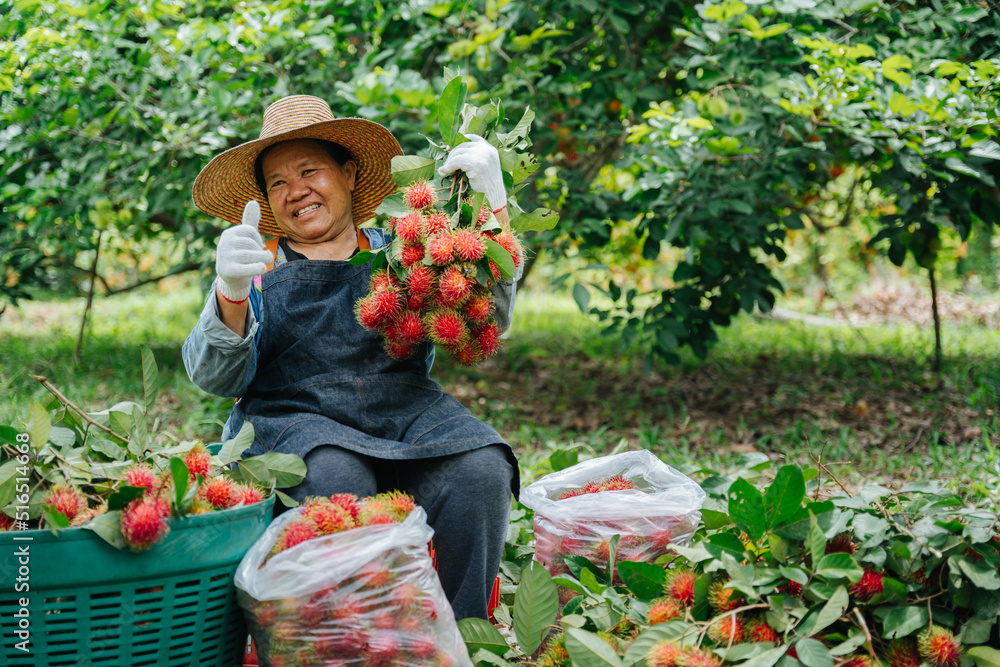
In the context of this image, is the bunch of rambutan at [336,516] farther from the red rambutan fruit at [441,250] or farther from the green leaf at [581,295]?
the green leaf at [581,295]

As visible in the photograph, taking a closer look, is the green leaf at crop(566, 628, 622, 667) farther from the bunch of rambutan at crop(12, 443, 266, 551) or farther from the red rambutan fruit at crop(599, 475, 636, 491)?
the bunch of rambutan at crop(12, 443, 266, 551)

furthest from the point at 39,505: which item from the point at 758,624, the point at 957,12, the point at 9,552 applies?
the point at 957,12

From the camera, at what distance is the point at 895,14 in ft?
10.3

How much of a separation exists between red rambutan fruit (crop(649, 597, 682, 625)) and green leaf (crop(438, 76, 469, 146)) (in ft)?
3.61

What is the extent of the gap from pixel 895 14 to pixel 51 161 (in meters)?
3.99

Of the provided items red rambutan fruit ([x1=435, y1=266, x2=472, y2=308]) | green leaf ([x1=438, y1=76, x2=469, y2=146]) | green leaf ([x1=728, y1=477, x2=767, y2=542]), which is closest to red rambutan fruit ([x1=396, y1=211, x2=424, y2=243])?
red rambutan fruit ([x1=435, y1=266, x2=472, y2=308])

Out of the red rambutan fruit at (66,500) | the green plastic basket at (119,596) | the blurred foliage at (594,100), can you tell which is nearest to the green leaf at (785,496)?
the green plastic basket at (119,596)

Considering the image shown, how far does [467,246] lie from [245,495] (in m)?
0.65

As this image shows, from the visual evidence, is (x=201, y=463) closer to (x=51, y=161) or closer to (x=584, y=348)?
(x=51, y=161)

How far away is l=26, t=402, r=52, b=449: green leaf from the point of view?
4.33 feet

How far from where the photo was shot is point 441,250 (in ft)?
5.18

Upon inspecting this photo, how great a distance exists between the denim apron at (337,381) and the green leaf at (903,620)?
31.3 inches

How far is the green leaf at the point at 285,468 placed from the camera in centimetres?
151

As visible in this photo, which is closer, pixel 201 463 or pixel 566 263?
pixel 201 463
